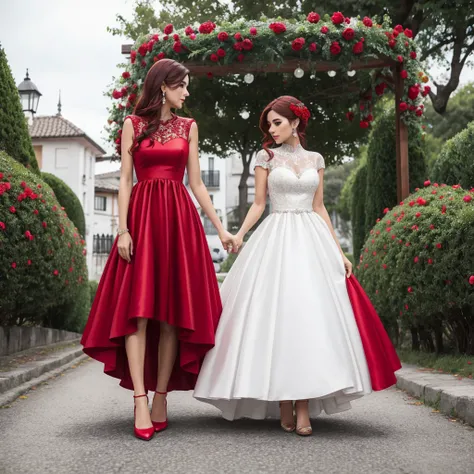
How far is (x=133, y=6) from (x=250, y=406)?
21408 millimetres

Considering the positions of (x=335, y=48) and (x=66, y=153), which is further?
(x=66, y=153)

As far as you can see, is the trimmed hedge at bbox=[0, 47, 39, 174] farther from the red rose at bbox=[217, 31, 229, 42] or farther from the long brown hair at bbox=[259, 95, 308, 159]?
the long brown hair at bbox=[259, 95, 308, 159]

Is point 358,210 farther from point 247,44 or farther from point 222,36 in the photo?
point 222,36

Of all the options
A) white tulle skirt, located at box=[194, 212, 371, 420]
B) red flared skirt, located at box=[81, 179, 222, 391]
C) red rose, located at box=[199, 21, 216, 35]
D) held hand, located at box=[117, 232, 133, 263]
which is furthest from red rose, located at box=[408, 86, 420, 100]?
held hand, located at box=[117, 232, 133, 263]

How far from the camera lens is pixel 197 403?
573 centimetres

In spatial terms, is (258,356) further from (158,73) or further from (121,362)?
(158,73)

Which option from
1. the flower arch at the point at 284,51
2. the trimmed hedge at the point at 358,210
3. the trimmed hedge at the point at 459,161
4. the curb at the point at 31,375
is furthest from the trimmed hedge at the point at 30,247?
the trimmed hedge at the point at 358,210

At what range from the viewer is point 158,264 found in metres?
4.43

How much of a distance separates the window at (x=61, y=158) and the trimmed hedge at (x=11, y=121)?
116ft

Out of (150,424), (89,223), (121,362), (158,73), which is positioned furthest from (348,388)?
(89,223)

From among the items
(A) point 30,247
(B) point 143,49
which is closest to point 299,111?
(A) point 30,247

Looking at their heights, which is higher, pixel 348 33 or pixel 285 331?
pixel 348 33

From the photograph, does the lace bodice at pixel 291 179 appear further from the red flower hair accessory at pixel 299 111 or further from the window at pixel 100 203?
the window at pixel 100 203

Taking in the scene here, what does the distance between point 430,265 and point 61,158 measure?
1554 inches
